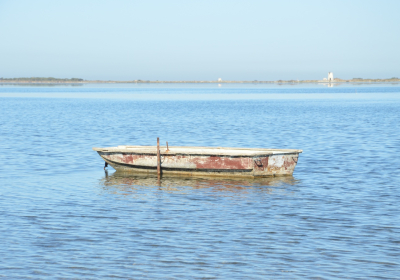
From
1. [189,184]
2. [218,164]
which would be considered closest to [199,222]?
[189,184]

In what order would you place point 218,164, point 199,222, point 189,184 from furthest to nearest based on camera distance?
point 218,164 → point 189,184 → point 199,222

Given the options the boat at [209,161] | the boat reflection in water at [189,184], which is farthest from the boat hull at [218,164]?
the boat reflection in water at [189,184]

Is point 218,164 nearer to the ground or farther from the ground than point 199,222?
farther from the ground

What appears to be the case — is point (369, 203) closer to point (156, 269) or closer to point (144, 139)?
point (156, 269)

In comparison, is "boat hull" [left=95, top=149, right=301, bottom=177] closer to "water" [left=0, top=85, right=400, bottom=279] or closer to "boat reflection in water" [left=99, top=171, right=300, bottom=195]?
"boat reflection in water" [left=99, top=171, right=300, bottom=195]

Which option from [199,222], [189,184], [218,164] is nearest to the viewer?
[199,222]

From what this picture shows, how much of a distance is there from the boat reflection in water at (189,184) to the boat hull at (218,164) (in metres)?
0.30

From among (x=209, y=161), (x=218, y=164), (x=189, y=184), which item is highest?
(x=209, y=161)

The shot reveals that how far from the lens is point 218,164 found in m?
20.8

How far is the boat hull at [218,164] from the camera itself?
20.5 m

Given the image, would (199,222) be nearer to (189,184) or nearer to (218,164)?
(189,184)

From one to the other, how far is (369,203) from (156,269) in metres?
8.54

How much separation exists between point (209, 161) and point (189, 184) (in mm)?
1511

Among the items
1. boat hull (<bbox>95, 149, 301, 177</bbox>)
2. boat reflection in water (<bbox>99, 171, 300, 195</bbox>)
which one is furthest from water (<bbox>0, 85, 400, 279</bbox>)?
boat hull (<bbox>95, 149, 301, 177</bbox>)
